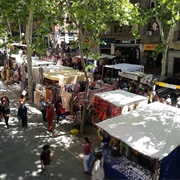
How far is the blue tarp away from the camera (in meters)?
6.43

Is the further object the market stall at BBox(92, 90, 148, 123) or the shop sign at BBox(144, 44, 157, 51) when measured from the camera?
the shop sign at BBox(144, 44, 157, 51)

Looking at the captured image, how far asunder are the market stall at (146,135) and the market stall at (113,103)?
148 cm

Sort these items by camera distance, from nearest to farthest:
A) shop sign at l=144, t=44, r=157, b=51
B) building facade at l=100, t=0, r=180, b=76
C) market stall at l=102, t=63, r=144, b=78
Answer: market stall at l=102, t=63, r=144, b=78
building facade at l=100, t=0, r=180, b=76
shop sign at l=144, t=44, r=157, b=51

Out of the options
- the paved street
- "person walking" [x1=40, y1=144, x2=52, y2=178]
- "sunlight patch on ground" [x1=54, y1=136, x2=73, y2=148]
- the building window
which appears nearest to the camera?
"person walking" [x1=40, y1=144, x2=52, y2=178]

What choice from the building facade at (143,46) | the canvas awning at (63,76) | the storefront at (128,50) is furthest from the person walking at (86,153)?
the storefront at (128,50)

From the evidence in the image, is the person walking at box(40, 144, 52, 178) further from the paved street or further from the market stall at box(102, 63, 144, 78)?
the market stall at box(102, 63, 144, 78)

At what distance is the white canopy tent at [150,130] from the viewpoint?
6358mm

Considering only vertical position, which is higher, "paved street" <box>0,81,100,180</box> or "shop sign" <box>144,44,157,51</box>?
"shop sign" <box>144,44,157,51</box>

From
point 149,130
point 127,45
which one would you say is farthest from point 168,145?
point 127,45

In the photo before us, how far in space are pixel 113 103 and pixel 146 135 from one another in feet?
11.2

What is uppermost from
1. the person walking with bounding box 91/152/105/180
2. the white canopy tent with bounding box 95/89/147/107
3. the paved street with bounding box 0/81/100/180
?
the white canopy tent with bounding box 95/89/147/107

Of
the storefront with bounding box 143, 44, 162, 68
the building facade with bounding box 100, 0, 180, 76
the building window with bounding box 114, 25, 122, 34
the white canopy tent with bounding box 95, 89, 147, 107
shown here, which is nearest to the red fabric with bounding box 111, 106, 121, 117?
the white canopy tent with bounding box 95, 89, 147, 107

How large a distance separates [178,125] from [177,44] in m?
14.8

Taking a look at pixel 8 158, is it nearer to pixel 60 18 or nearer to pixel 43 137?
pixel 43 137
